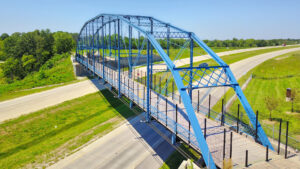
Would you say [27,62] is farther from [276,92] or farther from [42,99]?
[276,92]

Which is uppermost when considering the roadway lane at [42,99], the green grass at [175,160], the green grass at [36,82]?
the green grass at [36,82]

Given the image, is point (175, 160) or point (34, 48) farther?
point (34, 48)

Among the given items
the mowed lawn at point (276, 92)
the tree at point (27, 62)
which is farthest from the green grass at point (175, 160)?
the tree at point (27, 62)

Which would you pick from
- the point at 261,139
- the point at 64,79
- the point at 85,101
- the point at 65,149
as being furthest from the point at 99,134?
the point at 64,79

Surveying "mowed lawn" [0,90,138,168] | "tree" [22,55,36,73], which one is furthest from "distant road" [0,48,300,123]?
"tree" [22,55,36,73]

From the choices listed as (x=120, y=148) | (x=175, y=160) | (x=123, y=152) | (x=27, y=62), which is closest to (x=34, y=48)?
(x=27, y=62)

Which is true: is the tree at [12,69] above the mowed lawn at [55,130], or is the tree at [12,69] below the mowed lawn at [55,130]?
above

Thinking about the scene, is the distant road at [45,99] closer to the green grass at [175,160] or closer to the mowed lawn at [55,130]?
the mowed lawn at [55,130]
